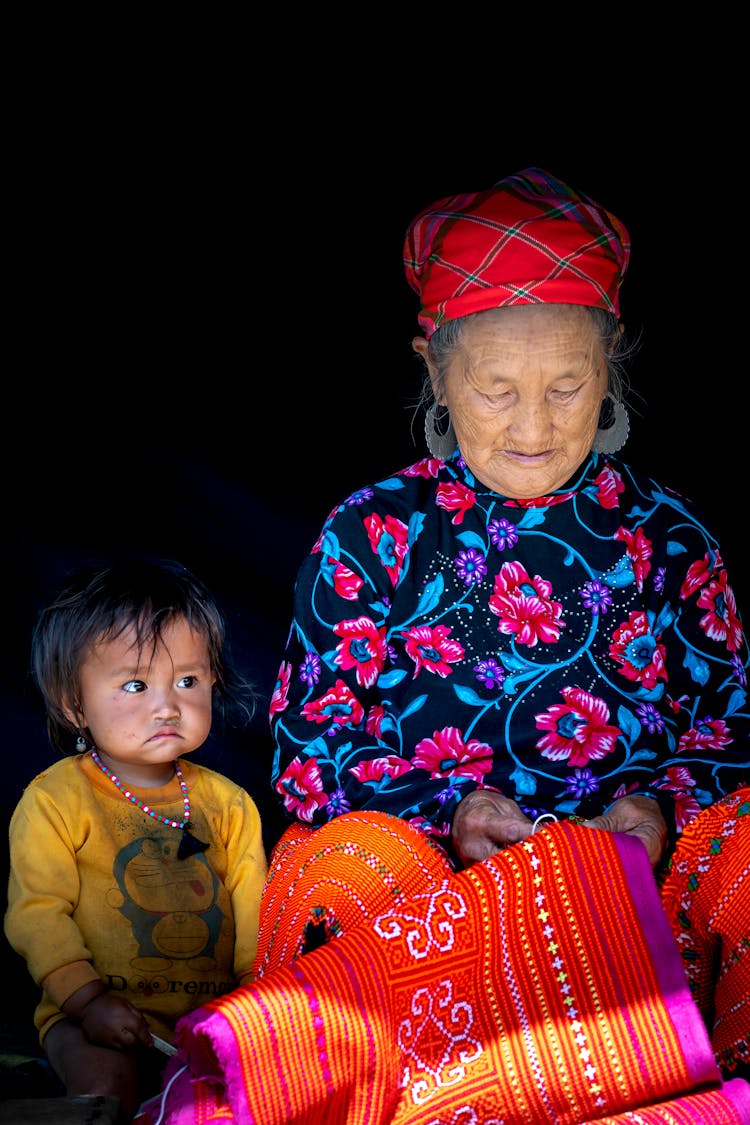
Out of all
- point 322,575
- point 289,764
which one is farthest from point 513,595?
point 289,764

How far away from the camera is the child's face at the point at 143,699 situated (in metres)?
2.26

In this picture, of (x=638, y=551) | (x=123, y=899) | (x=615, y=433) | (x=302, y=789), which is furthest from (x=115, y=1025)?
(x=615, y=433)

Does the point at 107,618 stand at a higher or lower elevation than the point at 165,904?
higher

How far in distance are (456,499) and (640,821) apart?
30.0 inches

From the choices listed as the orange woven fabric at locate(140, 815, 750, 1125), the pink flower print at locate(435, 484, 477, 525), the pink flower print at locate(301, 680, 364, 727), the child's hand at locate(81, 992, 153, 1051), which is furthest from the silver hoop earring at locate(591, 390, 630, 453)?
the child's hand at locate(81, 992, 153, 1051)

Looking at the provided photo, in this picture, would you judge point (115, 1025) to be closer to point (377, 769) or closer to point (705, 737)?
point (377, 769)

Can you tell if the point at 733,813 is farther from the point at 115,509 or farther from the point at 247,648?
the point at 115,509

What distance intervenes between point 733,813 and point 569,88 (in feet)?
5.82

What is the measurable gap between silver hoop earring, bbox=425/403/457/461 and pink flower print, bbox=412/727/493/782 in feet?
1.89

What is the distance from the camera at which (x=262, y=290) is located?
3184 mm

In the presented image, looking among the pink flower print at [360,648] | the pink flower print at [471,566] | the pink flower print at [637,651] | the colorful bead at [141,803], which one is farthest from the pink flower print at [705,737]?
the colorful bead at [141,803]

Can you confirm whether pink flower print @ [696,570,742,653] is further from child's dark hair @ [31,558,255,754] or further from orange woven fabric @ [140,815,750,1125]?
child's dark hair @ [31,558,255,754]

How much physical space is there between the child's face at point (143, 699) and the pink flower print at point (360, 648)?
280mm

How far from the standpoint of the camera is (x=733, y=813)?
6.54 ft
